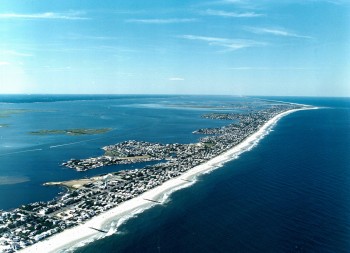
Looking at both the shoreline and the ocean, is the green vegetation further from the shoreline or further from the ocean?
the shoreline

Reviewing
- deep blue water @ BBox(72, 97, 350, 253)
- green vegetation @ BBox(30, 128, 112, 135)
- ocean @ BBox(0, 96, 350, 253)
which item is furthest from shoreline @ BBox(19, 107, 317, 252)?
green vegetation @ BBox(30, 128, 112, 135)

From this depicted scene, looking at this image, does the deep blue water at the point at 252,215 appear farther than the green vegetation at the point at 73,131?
No

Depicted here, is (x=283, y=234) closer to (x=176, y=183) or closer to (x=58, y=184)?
(x=176, y=183)

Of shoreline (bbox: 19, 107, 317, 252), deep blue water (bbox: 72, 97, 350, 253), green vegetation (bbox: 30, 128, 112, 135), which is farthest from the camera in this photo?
green vegetation (bbox: 30, 128, 112, 135)

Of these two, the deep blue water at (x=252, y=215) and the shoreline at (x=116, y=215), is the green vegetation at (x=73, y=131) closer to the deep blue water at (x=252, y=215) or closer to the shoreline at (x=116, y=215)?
the shoreline at (x=116, y=215)

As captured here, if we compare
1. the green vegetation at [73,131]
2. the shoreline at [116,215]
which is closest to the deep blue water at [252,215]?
the shoreline at [116,215]

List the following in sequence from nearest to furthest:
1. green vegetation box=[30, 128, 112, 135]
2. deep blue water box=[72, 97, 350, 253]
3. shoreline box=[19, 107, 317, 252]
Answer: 1. deep blue water box=[72, 97, 350, 253]
2. shoreline box=[19, 107, 317, 252]
3. green vegetation box=[30, 128, 112, 135]

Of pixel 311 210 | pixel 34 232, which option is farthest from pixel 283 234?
pixel 34 232

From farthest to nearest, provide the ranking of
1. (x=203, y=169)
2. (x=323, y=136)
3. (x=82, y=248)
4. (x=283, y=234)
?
(x=323, y=136)
(x=203, y=169)
(x=283, y=234)
(x=82, y=248)

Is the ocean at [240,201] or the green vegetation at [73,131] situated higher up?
the green vegetation at [73,131]
